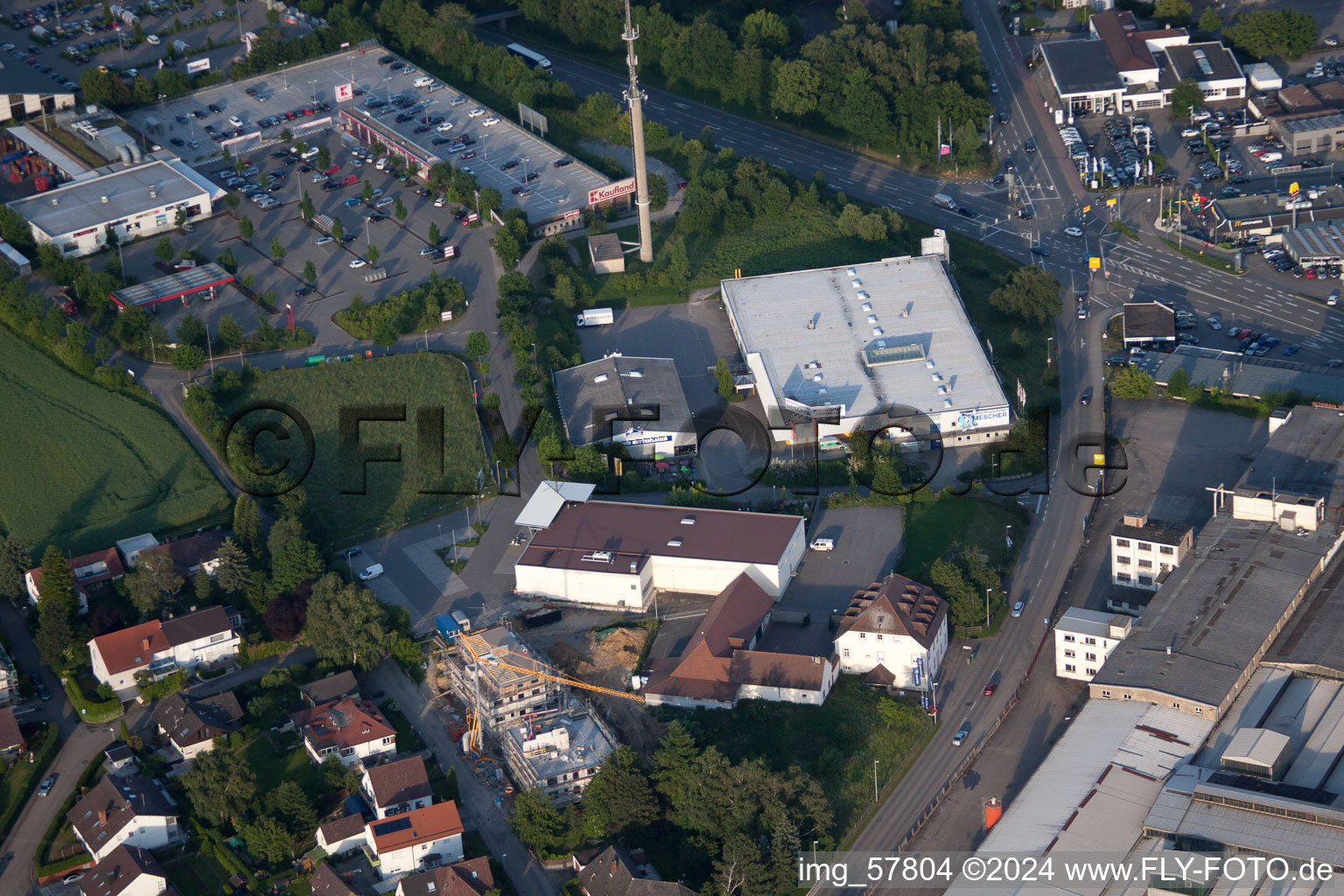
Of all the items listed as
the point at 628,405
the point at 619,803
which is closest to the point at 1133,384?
the point at 628,405

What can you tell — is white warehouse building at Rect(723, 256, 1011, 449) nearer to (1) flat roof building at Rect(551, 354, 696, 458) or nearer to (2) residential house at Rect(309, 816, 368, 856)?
(1) flat roof building at Rect(551, 354, 696, 458)

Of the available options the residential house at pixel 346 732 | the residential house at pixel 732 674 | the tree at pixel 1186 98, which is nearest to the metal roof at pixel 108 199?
the residential house at pixel 346 732

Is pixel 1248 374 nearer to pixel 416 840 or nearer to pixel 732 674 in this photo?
pixel 732 674

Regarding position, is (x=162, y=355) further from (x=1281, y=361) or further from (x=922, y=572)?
(x=1281, y=361)

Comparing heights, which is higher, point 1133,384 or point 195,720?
point 1133,384

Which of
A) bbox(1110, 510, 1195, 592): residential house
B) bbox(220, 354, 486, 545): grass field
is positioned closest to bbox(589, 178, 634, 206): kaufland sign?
bbox(220, 354, 486, 545): grass field

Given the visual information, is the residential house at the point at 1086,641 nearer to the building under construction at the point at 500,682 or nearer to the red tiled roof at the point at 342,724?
the building under construction at the point at 500,682
